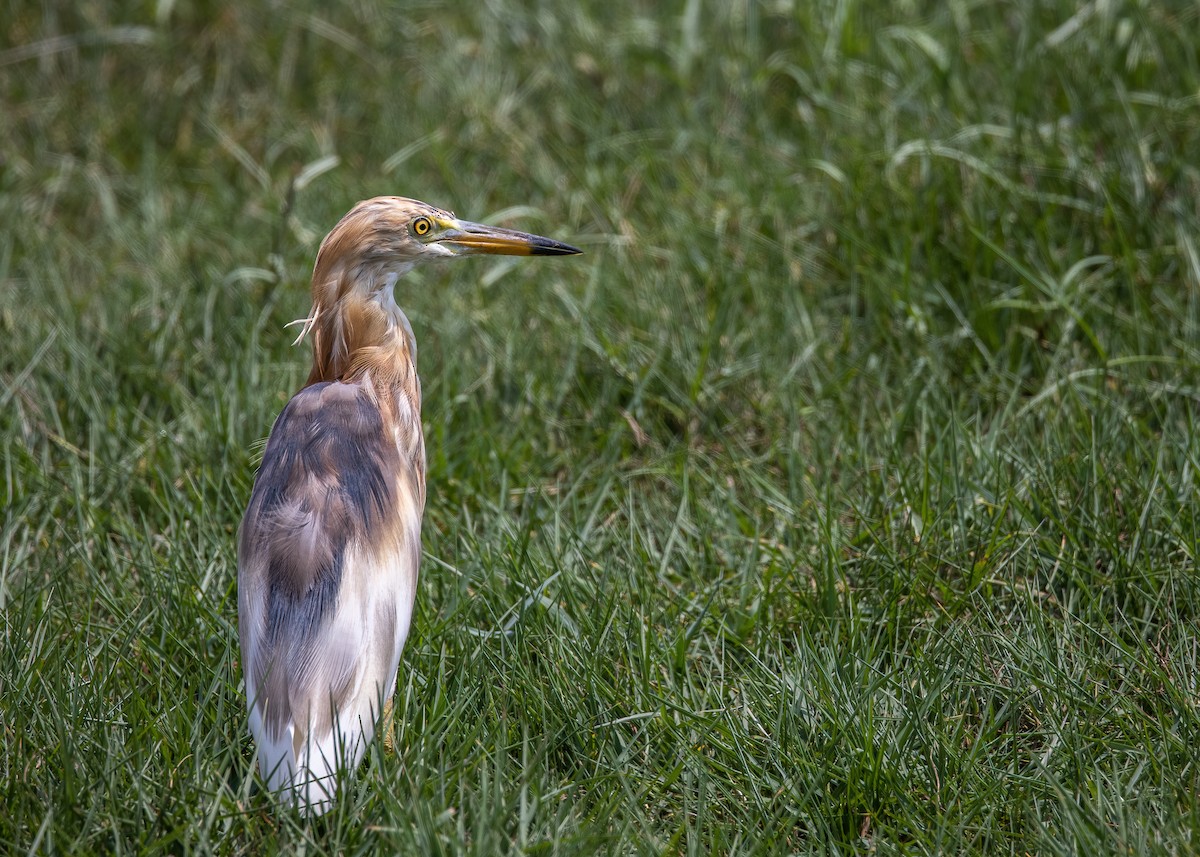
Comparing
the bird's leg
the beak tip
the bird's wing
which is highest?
the beak tip

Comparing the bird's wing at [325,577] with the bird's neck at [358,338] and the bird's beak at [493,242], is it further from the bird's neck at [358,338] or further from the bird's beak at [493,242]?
the bird's beak at [493,242]

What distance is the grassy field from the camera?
2.79 metres

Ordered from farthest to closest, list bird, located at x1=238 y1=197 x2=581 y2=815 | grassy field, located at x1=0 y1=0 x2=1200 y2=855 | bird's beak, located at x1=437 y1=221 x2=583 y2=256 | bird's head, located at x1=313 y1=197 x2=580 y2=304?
bird's beak, located at x1=437 y1=221 x2=583 y2=256
bird's head, located at x1=313 y1=197 x2=580 y2=304
grassy field, located at x1=0 y1=0 x2=1200 y2=855
bird, located at x1=238 y1=197 x2=581 y2=815

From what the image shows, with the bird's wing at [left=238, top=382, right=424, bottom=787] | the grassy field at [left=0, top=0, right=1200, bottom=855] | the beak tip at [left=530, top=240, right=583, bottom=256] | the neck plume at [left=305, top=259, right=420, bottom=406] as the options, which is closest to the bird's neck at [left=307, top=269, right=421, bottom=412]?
the neck plume at [left=305, top=259, right=420, bottom=406]

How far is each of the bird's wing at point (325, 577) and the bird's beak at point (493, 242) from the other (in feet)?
1.75

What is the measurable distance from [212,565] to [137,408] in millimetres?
1105

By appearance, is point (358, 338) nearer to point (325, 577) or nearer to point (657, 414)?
point (325, 577)

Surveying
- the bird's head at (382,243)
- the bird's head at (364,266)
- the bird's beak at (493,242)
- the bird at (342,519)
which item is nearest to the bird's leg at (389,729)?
the bird at (342,519)

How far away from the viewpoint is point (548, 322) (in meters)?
4.69

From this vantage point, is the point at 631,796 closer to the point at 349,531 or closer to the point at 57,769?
the point at 349,531

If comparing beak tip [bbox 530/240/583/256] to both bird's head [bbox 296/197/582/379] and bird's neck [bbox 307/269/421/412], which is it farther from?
bird's neck [bbox 307/269/421/412]

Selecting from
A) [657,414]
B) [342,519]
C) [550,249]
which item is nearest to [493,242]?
[550,249]

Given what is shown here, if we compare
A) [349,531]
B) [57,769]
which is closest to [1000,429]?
[349,531]

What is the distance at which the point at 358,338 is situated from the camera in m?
3.29
